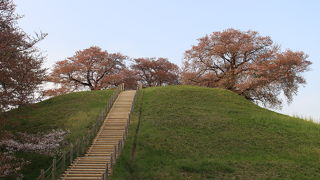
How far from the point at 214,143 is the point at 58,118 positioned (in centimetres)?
1798

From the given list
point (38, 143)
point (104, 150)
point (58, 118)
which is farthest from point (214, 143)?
point (58, 118)

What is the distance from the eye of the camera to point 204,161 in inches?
1141

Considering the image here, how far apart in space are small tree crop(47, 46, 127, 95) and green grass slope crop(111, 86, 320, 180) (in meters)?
26.6

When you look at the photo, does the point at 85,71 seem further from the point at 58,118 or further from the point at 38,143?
the point at 38,143

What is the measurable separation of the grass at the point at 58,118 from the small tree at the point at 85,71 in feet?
63.0

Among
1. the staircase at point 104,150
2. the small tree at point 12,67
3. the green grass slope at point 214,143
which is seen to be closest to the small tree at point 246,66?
the green grass slope at point 214,143

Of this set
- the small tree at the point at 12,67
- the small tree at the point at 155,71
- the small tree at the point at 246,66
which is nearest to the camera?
the small tree at the point at 12,67

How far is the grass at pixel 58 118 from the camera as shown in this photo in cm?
2995

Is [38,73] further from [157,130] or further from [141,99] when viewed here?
[141,99]

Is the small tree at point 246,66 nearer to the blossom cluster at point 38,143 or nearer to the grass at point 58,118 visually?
the grass at point 58,118

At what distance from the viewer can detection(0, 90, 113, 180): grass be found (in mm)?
29953

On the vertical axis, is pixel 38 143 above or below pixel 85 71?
below

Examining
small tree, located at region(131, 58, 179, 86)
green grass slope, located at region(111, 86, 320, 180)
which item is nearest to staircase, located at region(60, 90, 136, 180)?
green grass slope, located at region(111, 86, 320, 180)

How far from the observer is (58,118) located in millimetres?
40156
